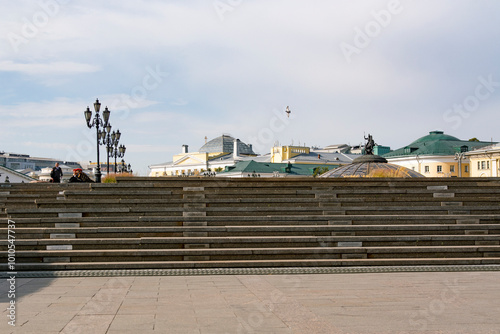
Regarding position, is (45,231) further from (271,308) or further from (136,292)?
(271,308)

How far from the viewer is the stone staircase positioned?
1227 cm

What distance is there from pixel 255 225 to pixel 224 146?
12096cm

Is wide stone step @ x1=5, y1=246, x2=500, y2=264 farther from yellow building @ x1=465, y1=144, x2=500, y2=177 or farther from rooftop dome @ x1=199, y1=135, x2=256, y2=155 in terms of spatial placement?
rooftop dome @ x1=199, y1=135, x2=256, y2=155

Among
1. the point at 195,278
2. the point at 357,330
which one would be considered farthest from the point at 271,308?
the point at 195,278

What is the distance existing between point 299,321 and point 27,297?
435 centimetres

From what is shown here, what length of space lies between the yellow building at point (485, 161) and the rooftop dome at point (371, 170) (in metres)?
40.4

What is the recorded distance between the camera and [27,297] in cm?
895

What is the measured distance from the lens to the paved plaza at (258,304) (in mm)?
7078

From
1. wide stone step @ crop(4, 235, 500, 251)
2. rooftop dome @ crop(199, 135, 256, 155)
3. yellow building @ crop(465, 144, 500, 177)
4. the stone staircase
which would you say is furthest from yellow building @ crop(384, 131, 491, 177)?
rooftop dome @ crop(199, 135, 256, 155)

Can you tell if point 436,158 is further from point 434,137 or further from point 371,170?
point 371,170

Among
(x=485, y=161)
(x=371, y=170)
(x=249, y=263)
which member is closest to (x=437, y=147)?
(x=485, y=161)

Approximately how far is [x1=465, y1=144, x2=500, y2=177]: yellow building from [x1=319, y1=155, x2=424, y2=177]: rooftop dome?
40.4 meters

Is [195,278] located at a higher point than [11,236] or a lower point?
lower

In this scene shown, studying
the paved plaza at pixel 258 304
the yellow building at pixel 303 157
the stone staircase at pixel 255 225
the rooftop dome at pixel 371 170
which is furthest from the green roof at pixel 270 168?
the paved plaza at pixel 258 304
